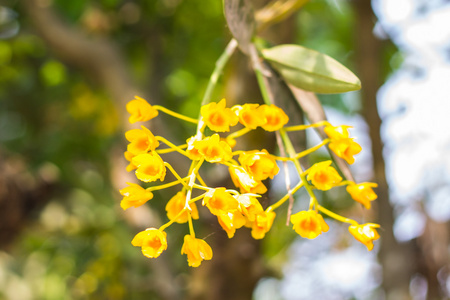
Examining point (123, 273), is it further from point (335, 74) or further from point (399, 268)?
point (335, 74)

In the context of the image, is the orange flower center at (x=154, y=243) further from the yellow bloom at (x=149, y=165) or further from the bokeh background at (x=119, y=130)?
the bokeh background at (x=119, y=130)

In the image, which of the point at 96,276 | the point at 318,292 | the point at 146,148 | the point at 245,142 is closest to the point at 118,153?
the point at 96,276

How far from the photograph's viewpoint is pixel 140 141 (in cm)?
44

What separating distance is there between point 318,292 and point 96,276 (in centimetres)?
177

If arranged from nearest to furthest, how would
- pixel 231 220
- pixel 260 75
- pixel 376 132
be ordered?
pixel 231 220 < pixel 260 75 < pixel 376 132

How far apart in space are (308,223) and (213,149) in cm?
12

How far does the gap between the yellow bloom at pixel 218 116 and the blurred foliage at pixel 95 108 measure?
1.27 metres

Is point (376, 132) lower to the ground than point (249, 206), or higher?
lower

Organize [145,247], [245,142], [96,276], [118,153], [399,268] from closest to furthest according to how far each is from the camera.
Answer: [145,247] < [245,142] < [399,268] < [118,153] < [96,276]

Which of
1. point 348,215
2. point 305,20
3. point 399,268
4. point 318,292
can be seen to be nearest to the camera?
point 399,268

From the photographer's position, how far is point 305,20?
6.85ft

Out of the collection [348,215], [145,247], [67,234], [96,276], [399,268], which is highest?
[145,247]

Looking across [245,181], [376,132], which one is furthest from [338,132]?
[376,132]

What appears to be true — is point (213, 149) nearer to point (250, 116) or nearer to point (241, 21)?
point (250, 116)
